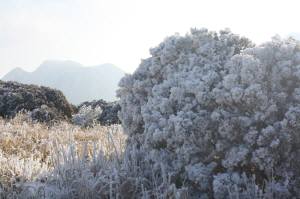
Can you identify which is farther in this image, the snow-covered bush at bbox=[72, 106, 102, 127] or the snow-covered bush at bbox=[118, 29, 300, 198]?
the snow-covered bush at bbox=[72, 106, 102, 127]

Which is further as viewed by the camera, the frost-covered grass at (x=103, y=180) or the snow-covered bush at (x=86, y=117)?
the snow-covered bush at (x=86, y=117)

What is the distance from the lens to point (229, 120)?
432 centimetres

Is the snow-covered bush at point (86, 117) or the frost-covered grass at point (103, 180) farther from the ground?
the snow-covered bush at point (86, 117)

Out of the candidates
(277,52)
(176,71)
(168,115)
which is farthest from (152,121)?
(277,52)

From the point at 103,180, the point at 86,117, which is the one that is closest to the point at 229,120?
the point at 103,180

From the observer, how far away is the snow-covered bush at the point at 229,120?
166 inches

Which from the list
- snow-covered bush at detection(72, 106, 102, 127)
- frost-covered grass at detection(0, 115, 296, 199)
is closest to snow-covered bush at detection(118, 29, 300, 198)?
frost-covered grass at detection(0, 115, 296, 199)

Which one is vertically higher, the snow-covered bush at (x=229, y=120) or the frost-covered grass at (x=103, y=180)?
the snow-covered bush at (x=229, y=120)

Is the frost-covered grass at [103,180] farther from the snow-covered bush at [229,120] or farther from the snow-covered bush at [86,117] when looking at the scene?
the snow-covered bush at [86,117]

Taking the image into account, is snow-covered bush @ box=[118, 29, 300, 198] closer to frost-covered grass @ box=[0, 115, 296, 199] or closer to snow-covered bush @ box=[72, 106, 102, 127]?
frost-covered grass @ box=[0, 115, 296, 199]

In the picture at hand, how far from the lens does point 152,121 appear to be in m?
4.95

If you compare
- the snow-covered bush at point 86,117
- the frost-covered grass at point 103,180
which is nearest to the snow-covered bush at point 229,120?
the frost-covered grass at point 103,180

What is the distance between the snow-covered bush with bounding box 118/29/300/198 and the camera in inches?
166

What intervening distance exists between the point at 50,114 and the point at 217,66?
9425 millimetres
